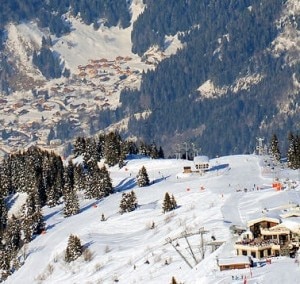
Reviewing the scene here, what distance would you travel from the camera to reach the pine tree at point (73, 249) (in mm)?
143875

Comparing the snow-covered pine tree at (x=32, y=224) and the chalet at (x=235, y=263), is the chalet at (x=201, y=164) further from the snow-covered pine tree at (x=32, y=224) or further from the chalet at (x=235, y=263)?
the chalet at (x=235, y=263)

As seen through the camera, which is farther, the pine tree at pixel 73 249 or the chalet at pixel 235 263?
the pine tree at pixel 73 249

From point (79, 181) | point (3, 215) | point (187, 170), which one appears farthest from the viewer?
point (79, 181)

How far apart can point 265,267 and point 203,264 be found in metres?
9.08

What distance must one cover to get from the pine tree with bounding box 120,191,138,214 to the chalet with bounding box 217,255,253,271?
6470cm

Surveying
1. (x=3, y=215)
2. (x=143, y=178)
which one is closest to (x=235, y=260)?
(x=143, y=178)

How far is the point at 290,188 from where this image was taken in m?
150

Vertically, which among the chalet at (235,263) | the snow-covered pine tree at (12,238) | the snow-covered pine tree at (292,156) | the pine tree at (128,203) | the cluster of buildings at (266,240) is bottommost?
the chalet at (235,263)

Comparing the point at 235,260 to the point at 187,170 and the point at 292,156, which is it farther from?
the point at 187,170

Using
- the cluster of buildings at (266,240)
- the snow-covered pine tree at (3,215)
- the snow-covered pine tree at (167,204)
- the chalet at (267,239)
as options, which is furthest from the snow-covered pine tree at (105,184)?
the chalet at (267,239)

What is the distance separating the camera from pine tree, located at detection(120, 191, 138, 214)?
6501 inches

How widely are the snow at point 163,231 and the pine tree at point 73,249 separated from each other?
3.37 ft

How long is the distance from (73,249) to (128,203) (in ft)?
71.6

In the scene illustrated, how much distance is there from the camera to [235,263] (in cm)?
9894
